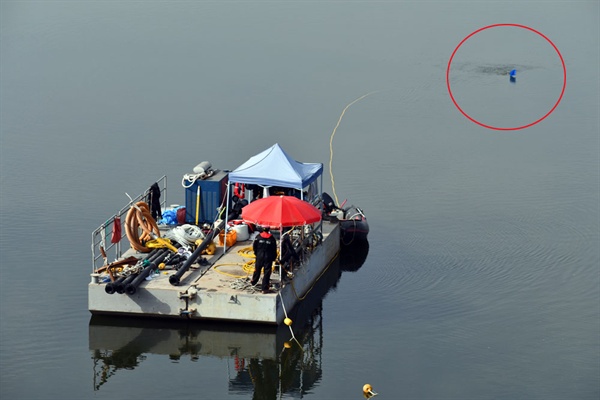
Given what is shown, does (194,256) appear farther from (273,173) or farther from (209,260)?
(273,173)

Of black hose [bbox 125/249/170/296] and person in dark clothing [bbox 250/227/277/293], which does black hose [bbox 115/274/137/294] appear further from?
person in dark clothing [bbox 250/227/277/293]

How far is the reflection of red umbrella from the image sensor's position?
79.4 feet

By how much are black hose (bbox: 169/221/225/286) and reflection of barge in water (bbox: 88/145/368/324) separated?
0.02 metres

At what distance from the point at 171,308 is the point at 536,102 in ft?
93.7

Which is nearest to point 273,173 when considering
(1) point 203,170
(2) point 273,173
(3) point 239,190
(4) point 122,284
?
(2) point 273,173

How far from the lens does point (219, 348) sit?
23844mm

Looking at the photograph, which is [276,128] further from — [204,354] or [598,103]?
[204,354]

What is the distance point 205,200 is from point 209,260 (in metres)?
2.82

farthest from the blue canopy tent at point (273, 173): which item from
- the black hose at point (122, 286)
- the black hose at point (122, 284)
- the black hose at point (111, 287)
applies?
the black hose at point (111, 287)

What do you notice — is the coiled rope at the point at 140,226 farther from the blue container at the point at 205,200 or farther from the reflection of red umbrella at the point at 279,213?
the reflection of red umbrella at the point at 279,213

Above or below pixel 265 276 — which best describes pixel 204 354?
below

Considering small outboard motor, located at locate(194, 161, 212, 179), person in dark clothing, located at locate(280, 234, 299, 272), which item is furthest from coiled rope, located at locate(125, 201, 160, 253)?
person in dark clothing, located at locate(280, 234, 299, 272)

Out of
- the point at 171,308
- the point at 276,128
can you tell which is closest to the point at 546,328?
the point at 171,308

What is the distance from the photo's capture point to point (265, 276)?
77.4 ft
